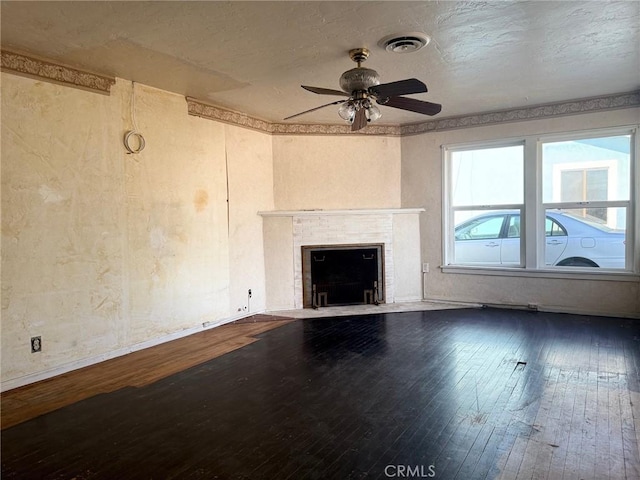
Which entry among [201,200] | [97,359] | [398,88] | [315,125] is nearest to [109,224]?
[201,200]

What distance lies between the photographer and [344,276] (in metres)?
5.67

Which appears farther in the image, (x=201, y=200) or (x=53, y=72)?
(x=201, y=200)

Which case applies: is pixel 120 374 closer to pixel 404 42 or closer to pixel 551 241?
pixel 404 42

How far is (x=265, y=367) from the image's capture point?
3.41 meters

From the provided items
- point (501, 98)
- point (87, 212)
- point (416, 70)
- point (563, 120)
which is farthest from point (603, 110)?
point (87, 212)

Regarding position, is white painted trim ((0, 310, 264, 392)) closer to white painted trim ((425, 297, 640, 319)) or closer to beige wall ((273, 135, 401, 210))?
beige wall ((273, 135, 401, 210))

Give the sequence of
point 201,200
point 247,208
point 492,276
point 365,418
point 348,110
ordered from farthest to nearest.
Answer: point 492,276, point 247,208, point 201,200, point 348,110, point 365,418

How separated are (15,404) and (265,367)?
5.74 ft

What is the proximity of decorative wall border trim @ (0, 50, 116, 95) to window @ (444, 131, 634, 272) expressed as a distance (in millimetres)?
4188

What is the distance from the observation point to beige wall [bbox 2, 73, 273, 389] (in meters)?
3.08

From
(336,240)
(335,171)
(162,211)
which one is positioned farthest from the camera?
(335,171)

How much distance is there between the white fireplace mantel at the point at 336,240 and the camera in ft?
17.9

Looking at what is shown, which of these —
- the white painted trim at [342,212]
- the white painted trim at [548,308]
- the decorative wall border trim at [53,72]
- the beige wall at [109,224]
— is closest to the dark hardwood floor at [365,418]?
the beige wall at [109,224]

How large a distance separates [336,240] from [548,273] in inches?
106
